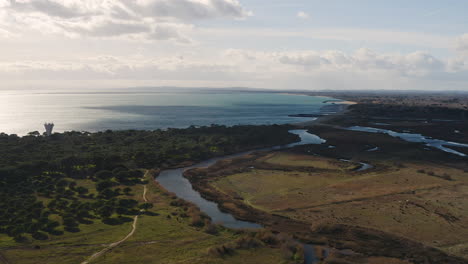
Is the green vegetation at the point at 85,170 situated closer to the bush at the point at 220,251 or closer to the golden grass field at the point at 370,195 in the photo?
the bush at the point at 220,251

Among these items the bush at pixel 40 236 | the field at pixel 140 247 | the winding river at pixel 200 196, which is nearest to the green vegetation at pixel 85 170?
the bush at pixel 40 236

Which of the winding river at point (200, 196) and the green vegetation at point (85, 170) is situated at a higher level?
the green vegetation at point (85, 170)

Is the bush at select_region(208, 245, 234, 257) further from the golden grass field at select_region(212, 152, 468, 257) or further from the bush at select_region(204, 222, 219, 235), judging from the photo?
the golden grass field at select_region(212, 152, 468, 257)

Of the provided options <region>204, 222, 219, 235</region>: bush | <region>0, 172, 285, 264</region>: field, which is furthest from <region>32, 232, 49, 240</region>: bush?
<region>204, 222, 219, 235</region>: bush

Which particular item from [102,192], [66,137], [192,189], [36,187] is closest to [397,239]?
[192,189]

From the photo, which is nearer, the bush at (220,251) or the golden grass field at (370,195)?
the bush at (220,251)

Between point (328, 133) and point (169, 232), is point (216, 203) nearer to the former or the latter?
point (169, 232)
